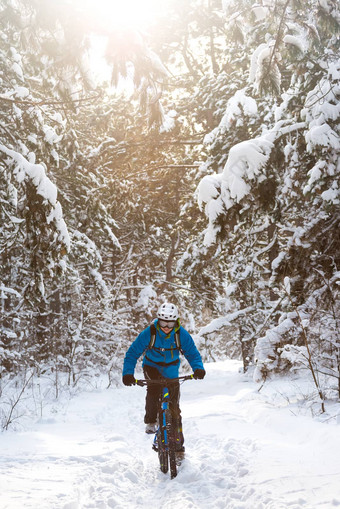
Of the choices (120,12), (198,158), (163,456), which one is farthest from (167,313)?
(198,158)

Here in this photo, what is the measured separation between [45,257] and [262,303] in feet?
27.9

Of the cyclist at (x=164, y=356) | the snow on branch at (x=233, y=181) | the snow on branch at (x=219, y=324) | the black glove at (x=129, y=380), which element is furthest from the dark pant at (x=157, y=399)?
the snow on branch at (x=219, y=324)

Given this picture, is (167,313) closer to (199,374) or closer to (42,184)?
(199,374)

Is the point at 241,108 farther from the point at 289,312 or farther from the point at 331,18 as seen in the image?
the point at 331,18

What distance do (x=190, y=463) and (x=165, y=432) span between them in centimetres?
56

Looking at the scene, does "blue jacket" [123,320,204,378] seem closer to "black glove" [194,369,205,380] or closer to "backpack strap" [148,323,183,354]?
"backpack strap" [148,323,183,354]

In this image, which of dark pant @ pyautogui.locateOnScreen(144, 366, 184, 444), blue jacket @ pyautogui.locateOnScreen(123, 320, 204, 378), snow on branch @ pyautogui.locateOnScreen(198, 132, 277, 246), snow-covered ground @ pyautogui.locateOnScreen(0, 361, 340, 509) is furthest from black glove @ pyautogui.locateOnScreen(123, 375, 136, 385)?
snow on branch @ pyautogui.locateOnScreen(198, 132, 277, 246)

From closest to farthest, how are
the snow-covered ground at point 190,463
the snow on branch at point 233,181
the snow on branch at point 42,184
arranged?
the snow-covered ground at point 190,463 < the snow on branch at point 42,184 < the snow on branch at point 233,181

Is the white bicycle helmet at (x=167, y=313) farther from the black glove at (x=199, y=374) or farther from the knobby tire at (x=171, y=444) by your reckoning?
the knobby tire at (x=171, y=444)

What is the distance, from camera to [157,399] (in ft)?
20.0

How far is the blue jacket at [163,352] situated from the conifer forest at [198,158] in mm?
2386

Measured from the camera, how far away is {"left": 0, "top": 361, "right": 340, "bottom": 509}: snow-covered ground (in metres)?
4.31

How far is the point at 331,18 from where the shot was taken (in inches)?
208

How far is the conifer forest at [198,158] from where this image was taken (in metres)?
5.59
